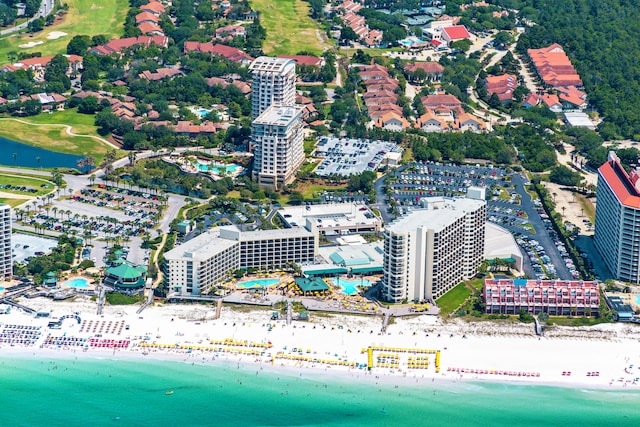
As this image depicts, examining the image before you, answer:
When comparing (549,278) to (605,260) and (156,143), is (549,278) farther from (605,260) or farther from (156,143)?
(156,143)

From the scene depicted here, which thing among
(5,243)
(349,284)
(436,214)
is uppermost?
(436,214)

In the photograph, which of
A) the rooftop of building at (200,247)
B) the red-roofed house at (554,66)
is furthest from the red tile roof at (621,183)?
the red-roofed house at (554,66)

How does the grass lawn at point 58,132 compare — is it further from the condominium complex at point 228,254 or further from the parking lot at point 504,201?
the condominium complex at point 228,254

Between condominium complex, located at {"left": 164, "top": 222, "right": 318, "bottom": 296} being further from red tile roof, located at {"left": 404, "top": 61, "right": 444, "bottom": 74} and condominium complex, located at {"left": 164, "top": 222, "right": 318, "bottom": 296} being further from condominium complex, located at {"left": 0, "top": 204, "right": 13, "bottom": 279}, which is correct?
red tile roof, located at {"left": 404, "top": 61, "right": 444, "bottom": 74}

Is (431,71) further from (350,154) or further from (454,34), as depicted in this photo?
(350,154)

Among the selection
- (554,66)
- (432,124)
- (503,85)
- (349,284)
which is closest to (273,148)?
(349,284)
